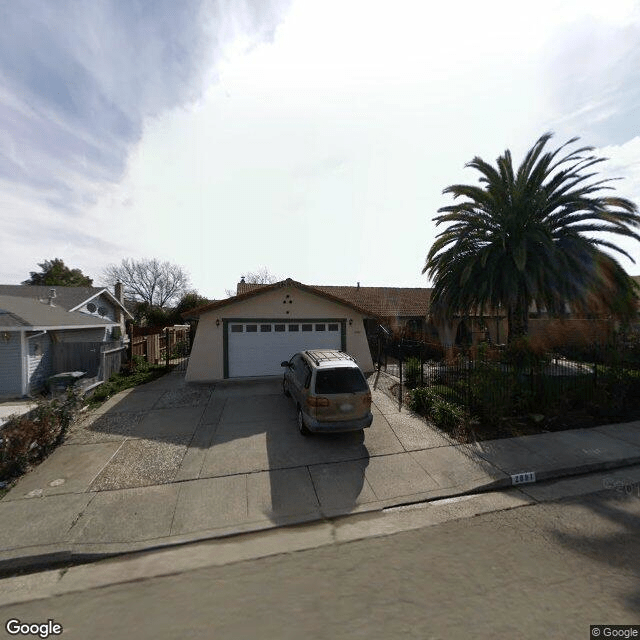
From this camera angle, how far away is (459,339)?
71.9ft

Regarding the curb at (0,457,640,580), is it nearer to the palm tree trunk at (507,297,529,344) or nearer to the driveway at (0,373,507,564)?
the driveway at (0,373,507,564)

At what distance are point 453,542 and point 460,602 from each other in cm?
98

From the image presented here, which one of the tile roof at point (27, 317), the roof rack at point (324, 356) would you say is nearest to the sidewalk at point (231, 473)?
the roof rack at point (324, 356)

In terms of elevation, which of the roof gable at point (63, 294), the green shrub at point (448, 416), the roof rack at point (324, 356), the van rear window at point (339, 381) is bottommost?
the green shrub at point (448, 416)

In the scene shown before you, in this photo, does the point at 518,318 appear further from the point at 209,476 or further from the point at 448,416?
the point at 209,476

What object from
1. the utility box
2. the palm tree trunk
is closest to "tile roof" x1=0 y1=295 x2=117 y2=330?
the utility box

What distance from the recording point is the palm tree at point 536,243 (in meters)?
12.6

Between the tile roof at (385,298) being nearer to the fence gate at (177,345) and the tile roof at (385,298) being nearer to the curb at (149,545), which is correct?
the fence gate at (177,345)

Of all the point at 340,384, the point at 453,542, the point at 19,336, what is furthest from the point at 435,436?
the point at 19,336

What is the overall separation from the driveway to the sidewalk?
2 cm

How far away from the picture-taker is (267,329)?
41.6 ft

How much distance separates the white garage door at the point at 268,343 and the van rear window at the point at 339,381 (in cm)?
601

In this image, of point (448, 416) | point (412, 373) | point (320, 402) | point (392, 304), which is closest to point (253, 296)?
point (412, 373)

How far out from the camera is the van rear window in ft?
22.3
